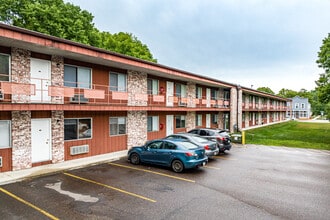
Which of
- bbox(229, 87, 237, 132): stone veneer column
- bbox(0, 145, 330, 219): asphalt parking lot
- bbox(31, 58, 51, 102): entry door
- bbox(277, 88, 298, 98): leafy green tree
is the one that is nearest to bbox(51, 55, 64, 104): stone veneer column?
bbox(31, 58, 51, 102): entry door

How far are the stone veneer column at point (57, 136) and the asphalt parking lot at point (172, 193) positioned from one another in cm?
195

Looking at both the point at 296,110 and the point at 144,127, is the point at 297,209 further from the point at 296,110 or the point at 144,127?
the point at 296,110

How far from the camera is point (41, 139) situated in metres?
11.2

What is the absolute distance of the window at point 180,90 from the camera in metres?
21.2

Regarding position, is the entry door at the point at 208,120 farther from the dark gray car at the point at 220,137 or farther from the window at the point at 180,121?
the dark gray car at the point at 220,137

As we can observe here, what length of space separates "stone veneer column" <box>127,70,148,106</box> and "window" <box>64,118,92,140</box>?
349 cm

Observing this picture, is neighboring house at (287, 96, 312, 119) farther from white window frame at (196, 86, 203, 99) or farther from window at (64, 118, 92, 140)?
window at (64, 118, 92, 140)

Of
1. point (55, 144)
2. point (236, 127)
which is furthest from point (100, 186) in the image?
point (236, 127)

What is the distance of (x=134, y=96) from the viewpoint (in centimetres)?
1573

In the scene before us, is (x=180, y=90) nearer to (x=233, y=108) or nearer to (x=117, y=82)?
(x=117, y=82)

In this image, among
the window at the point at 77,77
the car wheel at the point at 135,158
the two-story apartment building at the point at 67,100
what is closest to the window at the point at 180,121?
the two-story apartment building at the point at 67,100

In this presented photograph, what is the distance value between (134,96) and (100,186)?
8.34m

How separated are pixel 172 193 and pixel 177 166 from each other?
279 centimetres

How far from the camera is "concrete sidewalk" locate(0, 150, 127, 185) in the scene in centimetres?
917
